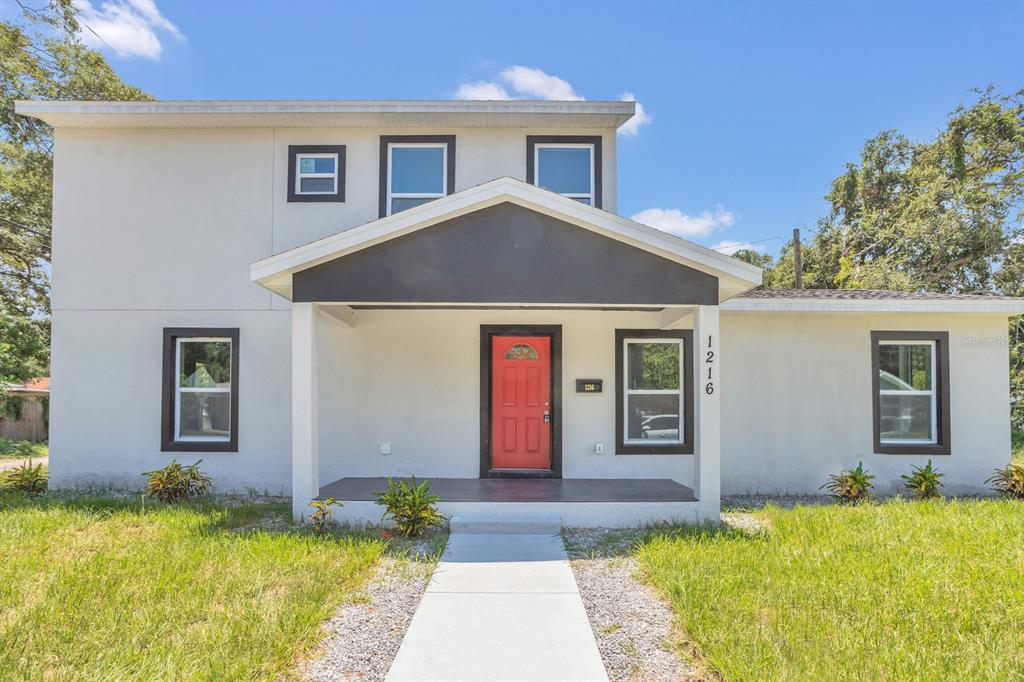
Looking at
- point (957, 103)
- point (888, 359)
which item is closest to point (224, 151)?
point (888, 359)

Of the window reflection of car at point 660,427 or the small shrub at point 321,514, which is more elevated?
the window reflection of car at point 660,427

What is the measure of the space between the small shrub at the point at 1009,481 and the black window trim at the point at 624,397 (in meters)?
4.57

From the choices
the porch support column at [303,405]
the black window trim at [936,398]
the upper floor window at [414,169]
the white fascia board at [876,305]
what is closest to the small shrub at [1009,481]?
the black window trim at [936,398]

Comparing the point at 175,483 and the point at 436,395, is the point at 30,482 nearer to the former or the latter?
the point at 175,483

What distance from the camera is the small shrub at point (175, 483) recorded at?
27.0 ft

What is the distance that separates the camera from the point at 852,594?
4629 millimetres

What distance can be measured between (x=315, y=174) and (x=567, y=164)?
404 cm

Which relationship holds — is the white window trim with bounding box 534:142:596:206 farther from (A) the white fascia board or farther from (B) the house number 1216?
(B) the house number 1216

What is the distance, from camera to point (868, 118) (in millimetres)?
19359

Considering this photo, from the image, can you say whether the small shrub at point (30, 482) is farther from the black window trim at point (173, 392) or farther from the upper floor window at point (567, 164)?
the upper floor window at point (567, 164)

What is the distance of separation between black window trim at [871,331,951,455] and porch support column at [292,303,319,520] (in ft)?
27.3

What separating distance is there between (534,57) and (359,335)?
7.72 meters

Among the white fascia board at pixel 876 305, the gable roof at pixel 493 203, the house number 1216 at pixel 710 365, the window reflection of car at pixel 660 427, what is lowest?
the window reflection of car at pixel 660 427

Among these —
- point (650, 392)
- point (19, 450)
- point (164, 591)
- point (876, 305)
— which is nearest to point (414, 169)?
Result: point (650, 392)
